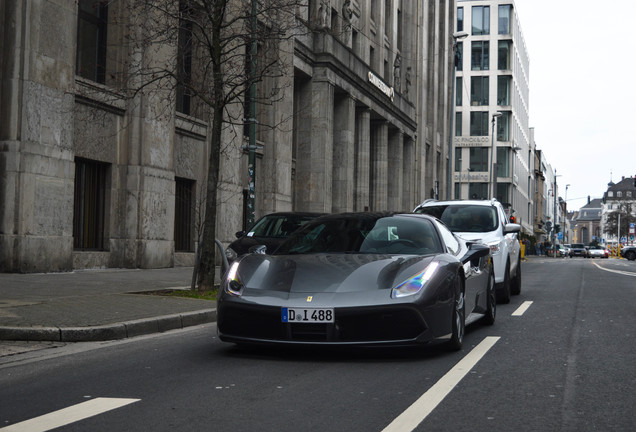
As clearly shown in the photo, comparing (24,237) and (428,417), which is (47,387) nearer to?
(428,417)

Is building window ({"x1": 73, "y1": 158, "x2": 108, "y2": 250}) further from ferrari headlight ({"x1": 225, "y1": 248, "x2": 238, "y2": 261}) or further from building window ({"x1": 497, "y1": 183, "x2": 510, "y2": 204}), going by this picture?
building window ({"x1": 497, "y1": 183, "x2": 510, "y2": 204})

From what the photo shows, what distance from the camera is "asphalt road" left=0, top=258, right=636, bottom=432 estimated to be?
14.8ft

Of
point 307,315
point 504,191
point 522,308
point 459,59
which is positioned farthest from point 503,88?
point 307,315

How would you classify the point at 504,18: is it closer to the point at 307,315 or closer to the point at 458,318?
the point at 458,318

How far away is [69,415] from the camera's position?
4.61m

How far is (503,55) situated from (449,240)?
258 ft

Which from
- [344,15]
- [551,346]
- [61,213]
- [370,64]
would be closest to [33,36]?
[61,213]

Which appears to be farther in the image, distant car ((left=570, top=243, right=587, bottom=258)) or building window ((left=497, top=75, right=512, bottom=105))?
distant car ((left=570, top=243, right=587, bottom=258))

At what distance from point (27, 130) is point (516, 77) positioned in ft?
255

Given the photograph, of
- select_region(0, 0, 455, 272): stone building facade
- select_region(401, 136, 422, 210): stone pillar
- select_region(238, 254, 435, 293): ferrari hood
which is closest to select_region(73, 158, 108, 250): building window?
select_region(0, 0, 455, 272): stone building facade

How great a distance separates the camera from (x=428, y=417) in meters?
4.59

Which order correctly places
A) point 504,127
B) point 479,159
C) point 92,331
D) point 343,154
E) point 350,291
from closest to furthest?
point 350,291 → point 92,331 → point 343,154 → point 479,159 → point 504,127

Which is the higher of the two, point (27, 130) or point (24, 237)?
point (27, 130)

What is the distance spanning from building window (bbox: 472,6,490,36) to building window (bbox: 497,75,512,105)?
202 inches
